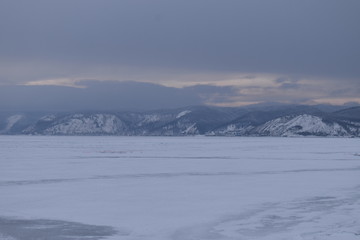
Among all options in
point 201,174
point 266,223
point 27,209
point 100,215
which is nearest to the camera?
point 266,223

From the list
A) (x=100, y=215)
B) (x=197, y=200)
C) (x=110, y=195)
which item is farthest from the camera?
(x=110, y=195)

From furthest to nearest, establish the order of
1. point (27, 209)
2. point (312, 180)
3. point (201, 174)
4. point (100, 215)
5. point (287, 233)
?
point (201, 174) < point (312, 180) < point (27, 209) < point (100, 215) < point (287, 233)

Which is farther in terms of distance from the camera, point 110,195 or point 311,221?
point 110,195

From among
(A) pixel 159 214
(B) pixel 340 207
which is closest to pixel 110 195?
(A) pixel 159 214

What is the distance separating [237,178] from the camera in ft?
93.6

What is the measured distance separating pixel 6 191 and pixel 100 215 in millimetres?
7528

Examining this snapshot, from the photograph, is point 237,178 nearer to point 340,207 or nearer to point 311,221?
point 340,207

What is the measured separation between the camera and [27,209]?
1764cm

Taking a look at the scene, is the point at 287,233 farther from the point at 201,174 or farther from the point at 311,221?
the point at 201,174

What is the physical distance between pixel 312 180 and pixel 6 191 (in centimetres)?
1477

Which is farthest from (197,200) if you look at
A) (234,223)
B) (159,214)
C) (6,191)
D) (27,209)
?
(6,191)

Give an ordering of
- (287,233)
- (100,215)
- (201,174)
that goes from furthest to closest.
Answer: (201,174)
(100,215)
(287,233)

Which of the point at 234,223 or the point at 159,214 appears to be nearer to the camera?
the point at 234,223

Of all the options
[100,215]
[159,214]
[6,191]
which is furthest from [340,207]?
[6,191]
